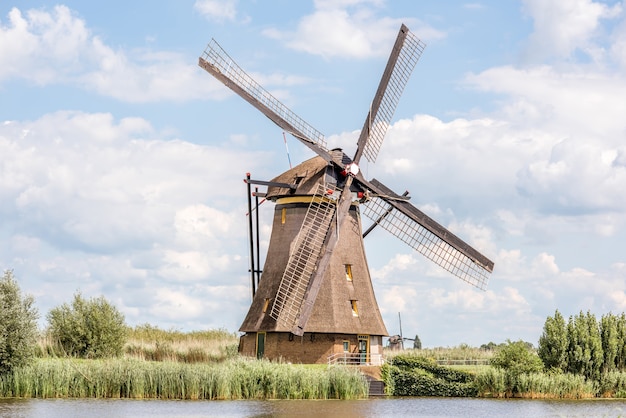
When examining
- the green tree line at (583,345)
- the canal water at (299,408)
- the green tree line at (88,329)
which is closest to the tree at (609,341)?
the green tree line at (583,345)

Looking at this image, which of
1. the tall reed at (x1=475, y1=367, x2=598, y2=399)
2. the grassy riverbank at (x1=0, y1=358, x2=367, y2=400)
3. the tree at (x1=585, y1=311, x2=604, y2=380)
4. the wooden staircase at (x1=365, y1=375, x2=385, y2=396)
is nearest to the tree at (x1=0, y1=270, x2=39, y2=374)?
the grassy riverbank at (x1=0, y1=358, x2=367, y2=400)

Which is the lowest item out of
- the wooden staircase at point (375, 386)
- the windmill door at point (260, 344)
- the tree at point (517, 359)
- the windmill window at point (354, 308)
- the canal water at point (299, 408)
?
the canal water at point (299, 408)

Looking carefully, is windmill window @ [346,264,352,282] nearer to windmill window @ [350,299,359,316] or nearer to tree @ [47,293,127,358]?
windmill window @ [350,299,359,316]

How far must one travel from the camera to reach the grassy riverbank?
95.7 feet

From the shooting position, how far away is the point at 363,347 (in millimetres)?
36344

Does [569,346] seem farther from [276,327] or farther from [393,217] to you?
[276,327]

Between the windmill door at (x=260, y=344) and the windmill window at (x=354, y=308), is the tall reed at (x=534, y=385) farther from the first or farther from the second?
the windmill door at (x=260, y=344)

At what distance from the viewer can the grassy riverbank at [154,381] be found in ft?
95.7

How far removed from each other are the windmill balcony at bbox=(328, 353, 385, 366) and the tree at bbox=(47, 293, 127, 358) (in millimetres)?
7378

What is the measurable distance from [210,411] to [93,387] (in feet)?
14.5

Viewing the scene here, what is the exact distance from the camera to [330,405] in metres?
29.2

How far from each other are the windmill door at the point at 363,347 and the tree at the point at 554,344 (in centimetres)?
615

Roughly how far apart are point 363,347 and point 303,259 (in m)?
3.89

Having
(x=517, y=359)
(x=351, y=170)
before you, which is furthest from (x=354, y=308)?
(x=517, y=359)
